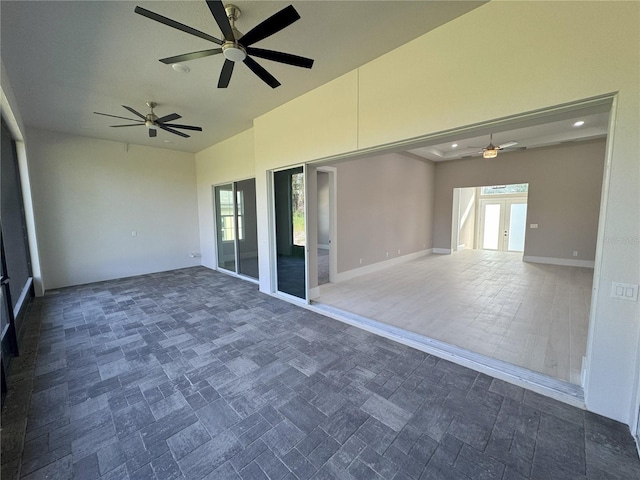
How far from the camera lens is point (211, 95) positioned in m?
3.74

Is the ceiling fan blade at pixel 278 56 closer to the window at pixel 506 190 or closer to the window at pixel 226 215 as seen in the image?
the window at pixel 226 215

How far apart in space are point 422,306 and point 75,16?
520 centimetres

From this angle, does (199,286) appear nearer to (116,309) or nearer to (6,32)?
(116,309)

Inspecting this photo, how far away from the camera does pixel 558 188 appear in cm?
709

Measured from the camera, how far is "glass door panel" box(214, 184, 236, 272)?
630 cm

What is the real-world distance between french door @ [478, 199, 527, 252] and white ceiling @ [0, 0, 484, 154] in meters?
10.4

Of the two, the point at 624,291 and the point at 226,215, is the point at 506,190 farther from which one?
the point at 226,215

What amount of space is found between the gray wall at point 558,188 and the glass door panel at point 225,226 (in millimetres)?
7724

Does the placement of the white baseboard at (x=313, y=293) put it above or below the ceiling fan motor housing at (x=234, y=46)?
below

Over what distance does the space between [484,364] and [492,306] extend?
6.31 ft

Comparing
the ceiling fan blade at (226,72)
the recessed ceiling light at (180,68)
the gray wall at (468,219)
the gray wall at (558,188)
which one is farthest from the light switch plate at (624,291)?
the gray wall at (468,219)

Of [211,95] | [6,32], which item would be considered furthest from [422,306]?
[6,32]

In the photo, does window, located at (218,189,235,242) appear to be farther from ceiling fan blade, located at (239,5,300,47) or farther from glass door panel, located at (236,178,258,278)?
ceiling fan blade, located at (239,5,300,47)

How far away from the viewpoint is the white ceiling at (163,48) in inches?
86.7
